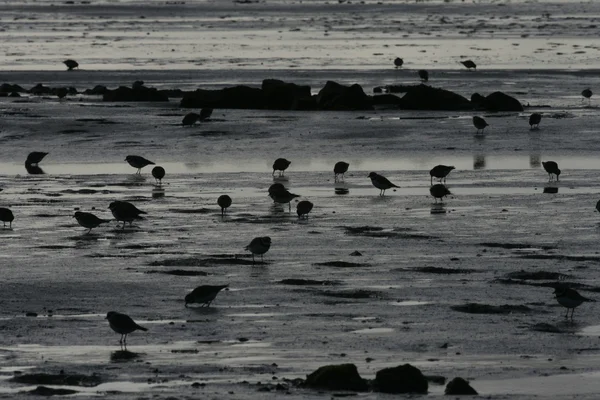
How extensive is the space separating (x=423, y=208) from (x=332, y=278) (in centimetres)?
573

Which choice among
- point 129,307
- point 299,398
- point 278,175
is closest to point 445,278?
point 129,307

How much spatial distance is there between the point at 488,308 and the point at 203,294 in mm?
2943

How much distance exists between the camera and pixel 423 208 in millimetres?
21359

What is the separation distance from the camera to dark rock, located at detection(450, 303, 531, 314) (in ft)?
46.3

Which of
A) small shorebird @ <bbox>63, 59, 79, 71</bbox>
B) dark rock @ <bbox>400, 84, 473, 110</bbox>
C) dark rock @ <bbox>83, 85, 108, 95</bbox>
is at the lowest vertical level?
dark rock @ <bbox>400, 84, 473, 110</bbox>

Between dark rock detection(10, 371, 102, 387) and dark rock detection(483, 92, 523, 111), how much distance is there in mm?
26413

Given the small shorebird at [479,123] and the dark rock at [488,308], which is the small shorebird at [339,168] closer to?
the small shorebird at [479,123]

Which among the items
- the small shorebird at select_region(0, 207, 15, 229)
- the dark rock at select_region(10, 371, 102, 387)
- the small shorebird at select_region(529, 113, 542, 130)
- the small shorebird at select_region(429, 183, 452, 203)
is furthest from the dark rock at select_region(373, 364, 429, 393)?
the small shorebird at select_region(529, 113, 542, 130)

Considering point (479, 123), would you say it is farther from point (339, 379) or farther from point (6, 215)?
point (339, 379)

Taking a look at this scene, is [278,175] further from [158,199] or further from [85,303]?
[85,303]

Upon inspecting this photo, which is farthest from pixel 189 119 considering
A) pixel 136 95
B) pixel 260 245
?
pixel 260 245

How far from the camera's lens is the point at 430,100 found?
3738cm

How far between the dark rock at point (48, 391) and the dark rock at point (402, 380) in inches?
97.7

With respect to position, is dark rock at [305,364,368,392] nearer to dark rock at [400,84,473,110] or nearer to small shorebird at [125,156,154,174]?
small shorebird at [125,156,154,174]
